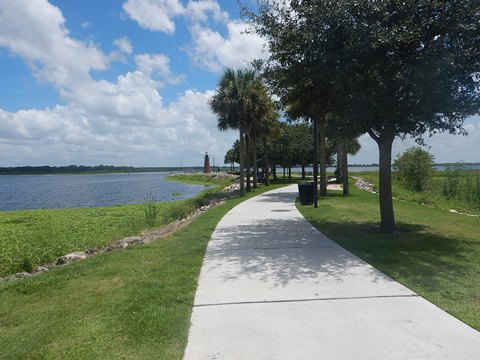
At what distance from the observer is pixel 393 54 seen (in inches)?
357

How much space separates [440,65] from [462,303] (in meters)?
4.96

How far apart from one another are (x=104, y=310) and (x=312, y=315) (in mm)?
2481

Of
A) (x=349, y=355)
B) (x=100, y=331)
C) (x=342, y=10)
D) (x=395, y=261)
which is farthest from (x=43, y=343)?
(x=342, y=10)

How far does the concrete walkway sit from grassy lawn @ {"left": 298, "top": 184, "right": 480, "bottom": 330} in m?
0.29

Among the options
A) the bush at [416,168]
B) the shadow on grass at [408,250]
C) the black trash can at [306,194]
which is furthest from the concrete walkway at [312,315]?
the bush at [416,168]

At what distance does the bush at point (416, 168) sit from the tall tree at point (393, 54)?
19.4 m

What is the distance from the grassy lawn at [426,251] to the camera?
545 centimetres

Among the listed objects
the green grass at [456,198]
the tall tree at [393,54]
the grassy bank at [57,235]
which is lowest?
the grassy bank at [57,235]

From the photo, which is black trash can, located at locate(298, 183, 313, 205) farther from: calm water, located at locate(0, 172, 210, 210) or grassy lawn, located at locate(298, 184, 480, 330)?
calm water, located at locate(0, 172, 210, 210)

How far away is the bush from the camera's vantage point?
27906mm

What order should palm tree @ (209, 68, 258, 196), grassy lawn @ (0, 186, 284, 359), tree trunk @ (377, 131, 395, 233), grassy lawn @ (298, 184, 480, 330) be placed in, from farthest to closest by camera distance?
1. palm tree @ (209, 68, 258, 196)
2. tree trunk @ (377, 131, 395, 233)
3. grassy lawn @ (298, 184, 480, 330)
4. grassy lawn @ (0, 186, 284, 359)

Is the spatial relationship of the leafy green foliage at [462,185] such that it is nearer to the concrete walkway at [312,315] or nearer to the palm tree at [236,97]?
the palm tree at [236,97]

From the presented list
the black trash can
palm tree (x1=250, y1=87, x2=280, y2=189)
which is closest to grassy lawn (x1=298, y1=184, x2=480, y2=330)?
the black trash can

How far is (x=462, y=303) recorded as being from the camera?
511 centimetres
